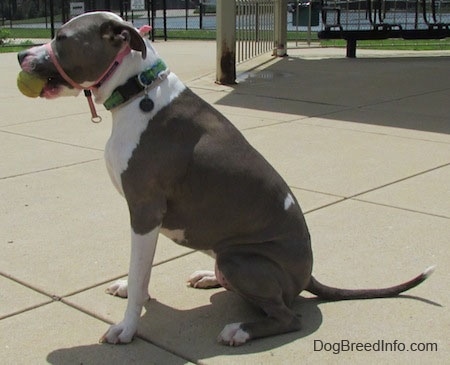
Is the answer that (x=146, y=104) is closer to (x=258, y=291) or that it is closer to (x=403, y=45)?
(x=258, y=291)

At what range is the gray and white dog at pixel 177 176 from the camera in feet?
10.7

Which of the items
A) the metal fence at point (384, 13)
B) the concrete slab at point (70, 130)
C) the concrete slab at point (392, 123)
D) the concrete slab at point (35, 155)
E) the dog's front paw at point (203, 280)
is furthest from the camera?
the metal fence at point (384, 13)

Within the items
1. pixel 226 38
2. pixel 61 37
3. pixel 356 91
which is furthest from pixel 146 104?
pixel 226 38

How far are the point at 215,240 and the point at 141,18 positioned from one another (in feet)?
103

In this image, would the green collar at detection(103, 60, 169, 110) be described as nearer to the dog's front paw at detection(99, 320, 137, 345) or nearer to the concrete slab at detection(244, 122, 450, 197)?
the dog's front paw at detection(99, 320, 137, 345)

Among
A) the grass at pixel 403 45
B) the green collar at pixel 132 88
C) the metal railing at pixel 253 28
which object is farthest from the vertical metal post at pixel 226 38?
the grass at pixel 403 45

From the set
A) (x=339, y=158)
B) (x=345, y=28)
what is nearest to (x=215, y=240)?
(x=339, y=158)

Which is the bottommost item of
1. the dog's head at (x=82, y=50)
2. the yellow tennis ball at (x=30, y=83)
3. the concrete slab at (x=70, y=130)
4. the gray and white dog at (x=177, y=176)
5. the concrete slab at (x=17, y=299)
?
the concrete slab at (x=17, y=299)

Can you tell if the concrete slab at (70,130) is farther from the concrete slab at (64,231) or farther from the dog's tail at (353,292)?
the dog's tail at (353,292)

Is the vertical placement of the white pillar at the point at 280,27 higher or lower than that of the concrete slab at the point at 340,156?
higher

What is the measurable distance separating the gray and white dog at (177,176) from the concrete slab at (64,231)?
0.88 m

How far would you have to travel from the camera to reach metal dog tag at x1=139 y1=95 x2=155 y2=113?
333 centimetres

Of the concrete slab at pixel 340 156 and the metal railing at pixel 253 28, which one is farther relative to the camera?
the metal railing at pixel 253 28

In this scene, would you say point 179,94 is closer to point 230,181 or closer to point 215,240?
point 230,181
